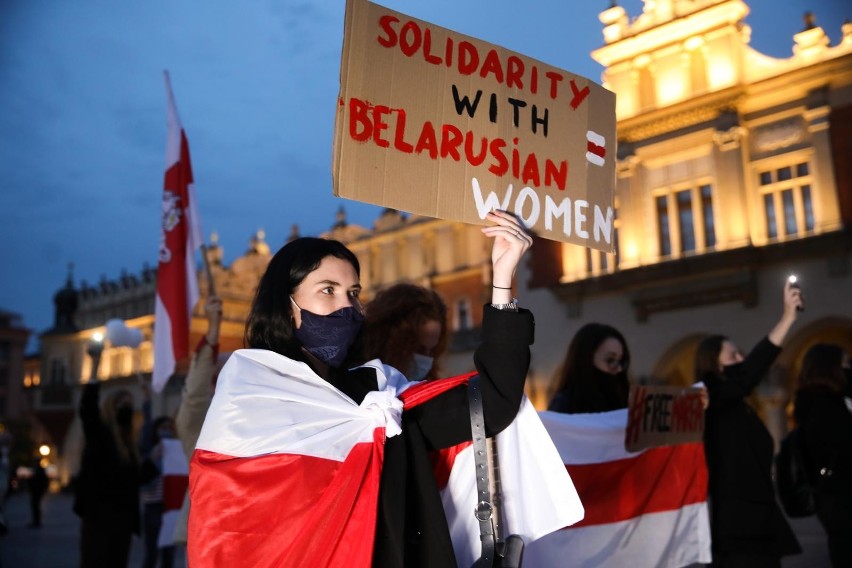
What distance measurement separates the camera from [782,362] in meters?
17.3

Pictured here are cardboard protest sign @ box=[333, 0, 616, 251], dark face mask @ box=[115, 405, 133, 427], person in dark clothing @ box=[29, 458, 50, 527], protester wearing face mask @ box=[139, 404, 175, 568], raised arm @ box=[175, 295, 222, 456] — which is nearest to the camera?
cardboard protest sign @ box=[333, 0, 616, 251]

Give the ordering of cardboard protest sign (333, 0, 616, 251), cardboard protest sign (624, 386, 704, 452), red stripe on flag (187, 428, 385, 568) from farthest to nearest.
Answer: cardboard protest sign (624, 386, 704, 452) → cardboard protest sign (333, 0, 616, 251) → red stripe on flag (187, 428, 385, 568)

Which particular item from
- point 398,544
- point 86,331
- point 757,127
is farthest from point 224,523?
point 86,331

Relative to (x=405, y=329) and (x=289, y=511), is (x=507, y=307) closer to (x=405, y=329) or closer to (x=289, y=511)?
(x=289, y=511)

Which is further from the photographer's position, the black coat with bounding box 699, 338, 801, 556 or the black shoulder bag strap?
the black coat with bounding box 699, 338, 801, 556

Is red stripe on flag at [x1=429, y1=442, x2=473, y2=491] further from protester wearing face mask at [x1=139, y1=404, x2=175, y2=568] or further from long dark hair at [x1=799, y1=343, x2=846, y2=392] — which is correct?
protester wearing face mask at [x1=139, y1=404, x2=175, y2=568]

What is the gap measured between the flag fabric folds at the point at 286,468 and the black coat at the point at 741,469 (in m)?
2.25

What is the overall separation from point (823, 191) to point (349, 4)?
17.3 meters

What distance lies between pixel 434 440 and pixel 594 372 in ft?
6.45

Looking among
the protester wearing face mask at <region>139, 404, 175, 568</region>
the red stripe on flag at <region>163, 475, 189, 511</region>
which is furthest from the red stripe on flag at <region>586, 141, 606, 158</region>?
the red stripe on flag at <region>163, 475, 189, 511</region>

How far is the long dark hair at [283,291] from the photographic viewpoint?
234cm

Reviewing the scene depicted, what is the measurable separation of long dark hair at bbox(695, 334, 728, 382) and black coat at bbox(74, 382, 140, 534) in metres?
3.93

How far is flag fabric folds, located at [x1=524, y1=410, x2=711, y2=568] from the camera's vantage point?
3.54 meters

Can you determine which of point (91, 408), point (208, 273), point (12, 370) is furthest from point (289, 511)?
point (12, 370)
